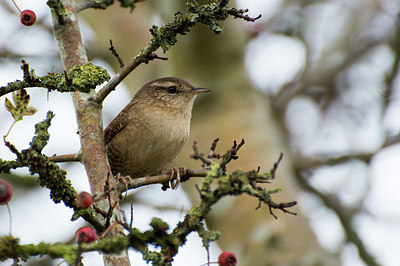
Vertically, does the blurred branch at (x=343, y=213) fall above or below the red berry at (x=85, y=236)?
above

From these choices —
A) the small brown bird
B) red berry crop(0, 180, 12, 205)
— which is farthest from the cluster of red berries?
the small brown bird

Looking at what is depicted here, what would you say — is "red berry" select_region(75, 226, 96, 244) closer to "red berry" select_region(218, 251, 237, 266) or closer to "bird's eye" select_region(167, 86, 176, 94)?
"red berry" select_region(218, 251, 237, 266)

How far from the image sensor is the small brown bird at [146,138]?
4.03m

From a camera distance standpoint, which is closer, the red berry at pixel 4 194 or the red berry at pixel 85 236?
the red berry at pixel 85 236

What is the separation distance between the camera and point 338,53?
6.97m

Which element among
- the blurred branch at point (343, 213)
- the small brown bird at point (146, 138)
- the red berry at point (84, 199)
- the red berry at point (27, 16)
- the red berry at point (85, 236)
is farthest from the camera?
the blurred branch at point (343, 213)

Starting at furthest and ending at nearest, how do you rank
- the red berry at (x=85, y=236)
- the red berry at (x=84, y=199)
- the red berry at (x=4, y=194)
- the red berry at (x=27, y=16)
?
1. the red berry at (x=27, y=16)
2. the red berry at (x=84, y=199)
3. the red berry at (x=4, y=194)
4. the red berry at (x=85, y=236)

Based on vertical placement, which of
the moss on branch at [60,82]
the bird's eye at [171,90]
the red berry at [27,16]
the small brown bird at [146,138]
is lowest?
the moss on branch at [60,82]

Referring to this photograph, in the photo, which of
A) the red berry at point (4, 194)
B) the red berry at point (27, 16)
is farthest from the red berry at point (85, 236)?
the red berry at point (27, 16)

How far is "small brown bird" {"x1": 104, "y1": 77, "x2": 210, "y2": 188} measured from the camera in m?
4.03

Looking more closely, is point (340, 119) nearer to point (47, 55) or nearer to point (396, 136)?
point (396, 136)

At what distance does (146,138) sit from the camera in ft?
13.3

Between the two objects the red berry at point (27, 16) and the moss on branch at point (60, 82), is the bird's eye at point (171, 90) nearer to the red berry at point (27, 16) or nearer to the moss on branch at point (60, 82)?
the red berry at point (27, 16)

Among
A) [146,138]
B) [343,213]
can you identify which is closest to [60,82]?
[146,138]
